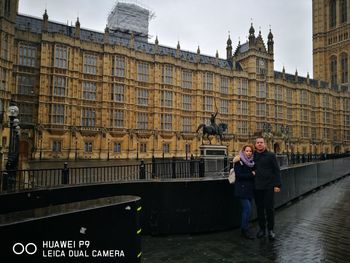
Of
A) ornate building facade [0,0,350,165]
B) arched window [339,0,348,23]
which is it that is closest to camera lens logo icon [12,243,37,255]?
ornate building facade [0,0,350,165]

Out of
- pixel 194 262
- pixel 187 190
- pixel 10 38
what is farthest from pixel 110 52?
pixel 194 262

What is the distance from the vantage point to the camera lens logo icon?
10.0 feet

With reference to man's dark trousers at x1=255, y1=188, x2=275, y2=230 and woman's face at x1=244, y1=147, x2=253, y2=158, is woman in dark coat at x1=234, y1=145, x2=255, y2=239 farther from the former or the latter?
man's dark trousers at x1=255, y1=188, x2=275, y2=230

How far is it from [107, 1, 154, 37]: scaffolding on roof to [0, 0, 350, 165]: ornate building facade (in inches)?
448

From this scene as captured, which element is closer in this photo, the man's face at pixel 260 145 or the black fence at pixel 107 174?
the man's face at pixel 260 145

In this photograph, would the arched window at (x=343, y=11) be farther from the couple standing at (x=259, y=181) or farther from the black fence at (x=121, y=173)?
the couple standing at (x=259, y=181)

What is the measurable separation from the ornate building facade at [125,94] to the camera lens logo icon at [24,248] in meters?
27.4

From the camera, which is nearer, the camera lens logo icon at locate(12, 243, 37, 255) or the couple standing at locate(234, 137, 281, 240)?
the camera lens logo icon at locate(12, 243, 37, 255)

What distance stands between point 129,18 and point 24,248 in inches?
2337

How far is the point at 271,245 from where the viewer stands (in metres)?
6.63

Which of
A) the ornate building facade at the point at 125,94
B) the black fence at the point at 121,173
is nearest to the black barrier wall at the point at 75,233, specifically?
the black fence at the point at 121,173

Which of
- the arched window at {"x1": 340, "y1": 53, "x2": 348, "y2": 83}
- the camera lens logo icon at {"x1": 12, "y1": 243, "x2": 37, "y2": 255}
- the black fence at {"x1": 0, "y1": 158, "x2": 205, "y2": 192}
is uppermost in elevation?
the arched window at {"x1": 340, "y1": 53, "x2": 348, "y2": 83}

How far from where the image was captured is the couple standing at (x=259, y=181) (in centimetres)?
707

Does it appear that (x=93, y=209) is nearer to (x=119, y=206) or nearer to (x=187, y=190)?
(x=119, y=206)
